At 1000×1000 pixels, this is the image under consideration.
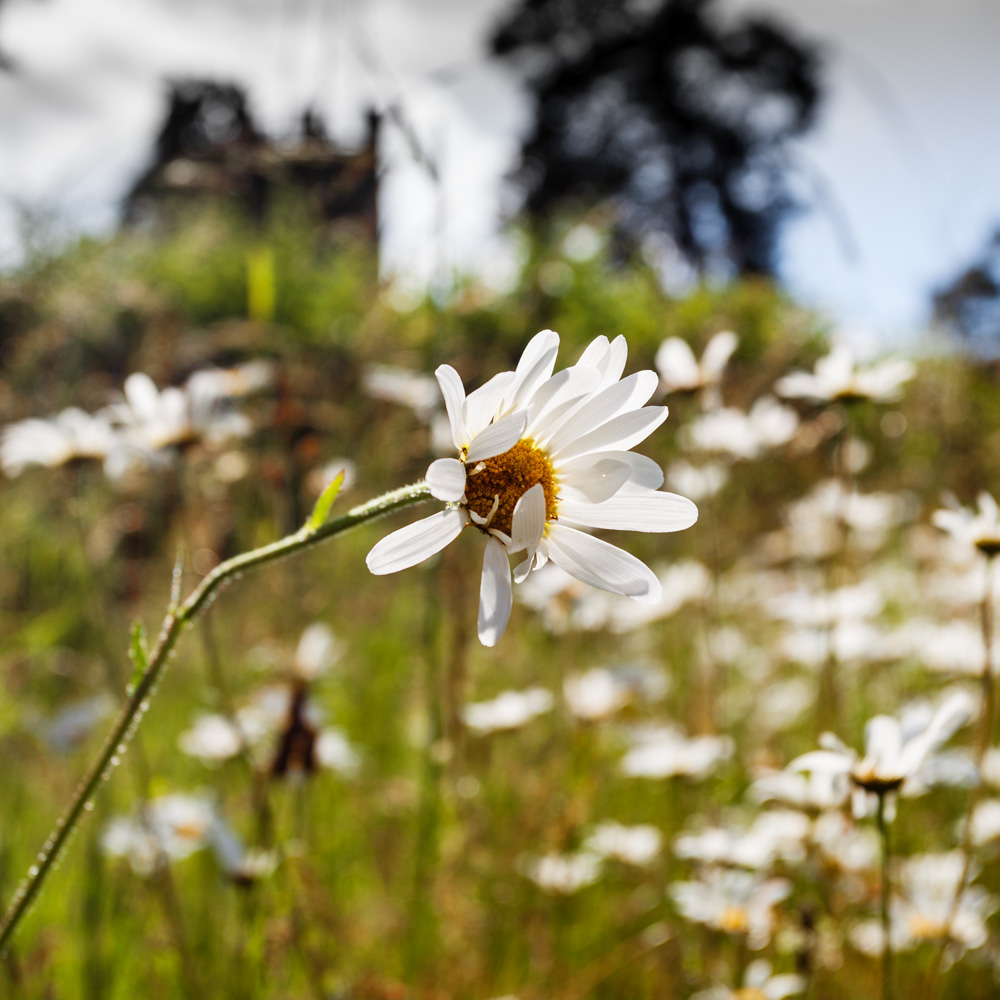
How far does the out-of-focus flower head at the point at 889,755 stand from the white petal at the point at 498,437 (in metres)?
0.55

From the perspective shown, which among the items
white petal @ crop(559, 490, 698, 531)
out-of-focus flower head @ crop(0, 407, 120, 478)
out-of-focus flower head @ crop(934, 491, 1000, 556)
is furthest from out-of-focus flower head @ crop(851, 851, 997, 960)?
out-of-focus flower head @ crop(0, 407, 120, 478)

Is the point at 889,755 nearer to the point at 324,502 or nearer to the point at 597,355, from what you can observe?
the point at 597,355

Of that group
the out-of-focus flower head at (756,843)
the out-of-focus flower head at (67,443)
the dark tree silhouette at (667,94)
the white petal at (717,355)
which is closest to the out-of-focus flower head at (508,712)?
the out-of-focus flower head at (756,843)

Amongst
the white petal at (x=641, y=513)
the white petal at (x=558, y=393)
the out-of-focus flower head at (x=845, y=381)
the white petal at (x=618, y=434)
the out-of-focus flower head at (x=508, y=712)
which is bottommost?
the white petal at (x=641, y=513)

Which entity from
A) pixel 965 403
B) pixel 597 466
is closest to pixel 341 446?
pixel 965 403

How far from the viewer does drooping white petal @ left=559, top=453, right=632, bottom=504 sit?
2.21 feet

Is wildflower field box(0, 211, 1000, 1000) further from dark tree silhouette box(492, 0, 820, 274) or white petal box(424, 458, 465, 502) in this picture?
dark tree silhouette box(492, 0, 820, 274)

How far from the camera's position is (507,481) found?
707 mm

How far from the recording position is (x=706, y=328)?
220 cm

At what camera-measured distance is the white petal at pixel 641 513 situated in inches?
26.8

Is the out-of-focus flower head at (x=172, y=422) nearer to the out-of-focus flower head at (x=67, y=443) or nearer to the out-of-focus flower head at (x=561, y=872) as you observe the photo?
the out-of-focus flower head at (x=67, y=443)

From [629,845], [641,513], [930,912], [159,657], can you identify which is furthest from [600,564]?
[629,845]

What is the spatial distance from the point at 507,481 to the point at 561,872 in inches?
47.3

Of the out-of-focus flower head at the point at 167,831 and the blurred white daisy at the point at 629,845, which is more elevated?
the out-of-focus flower head at the point at 167,831
